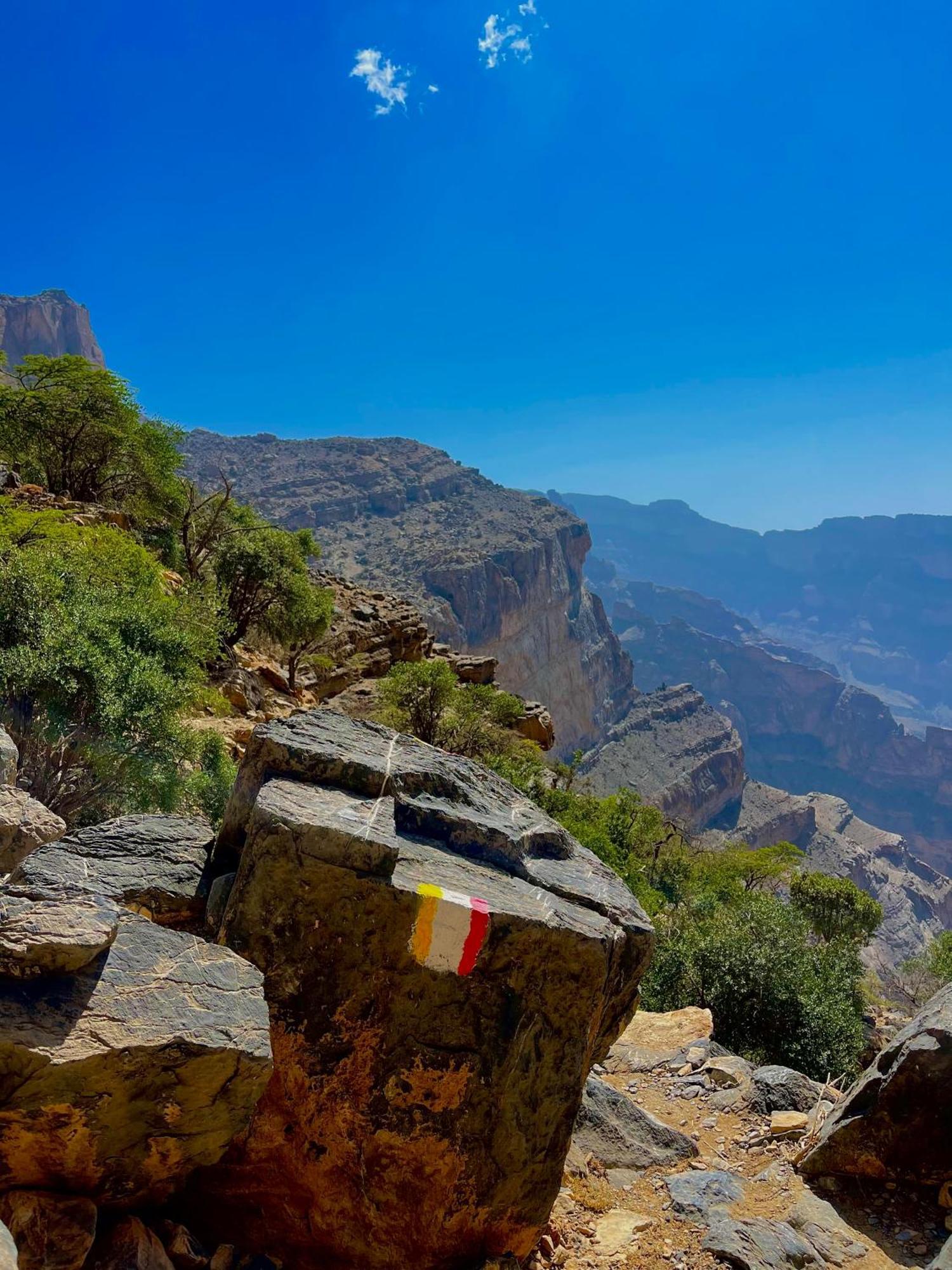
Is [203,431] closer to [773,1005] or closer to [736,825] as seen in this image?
[736,825]

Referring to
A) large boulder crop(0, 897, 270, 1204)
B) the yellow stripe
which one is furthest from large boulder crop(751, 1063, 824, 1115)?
large boulder crop(0, 897, 270, 1204)

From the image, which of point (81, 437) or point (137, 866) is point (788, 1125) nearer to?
point (137, 866)

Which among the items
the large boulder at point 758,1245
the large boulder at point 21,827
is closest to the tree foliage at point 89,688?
the large boulder at point 21,827

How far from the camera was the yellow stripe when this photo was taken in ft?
16.8

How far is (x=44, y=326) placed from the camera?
159125mm

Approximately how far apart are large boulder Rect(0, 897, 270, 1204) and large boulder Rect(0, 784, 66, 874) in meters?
2.59

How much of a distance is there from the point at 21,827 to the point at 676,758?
12517 cm

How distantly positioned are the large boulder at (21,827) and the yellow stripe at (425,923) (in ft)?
12.5

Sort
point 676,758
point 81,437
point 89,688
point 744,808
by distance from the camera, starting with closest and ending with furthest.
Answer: point 89,688, point 81,437, point 676,758, point 744,808

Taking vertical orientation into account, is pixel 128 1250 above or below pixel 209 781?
below

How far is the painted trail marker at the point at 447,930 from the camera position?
5.12 metres

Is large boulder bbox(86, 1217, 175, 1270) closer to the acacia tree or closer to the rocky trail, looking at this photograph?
the rocky trail

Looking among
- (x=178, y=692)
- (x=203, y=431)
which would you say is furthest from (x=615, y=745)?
(x=203, y=431)

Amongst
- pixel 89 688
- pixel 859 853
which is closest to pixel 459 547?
pixel 859 853
